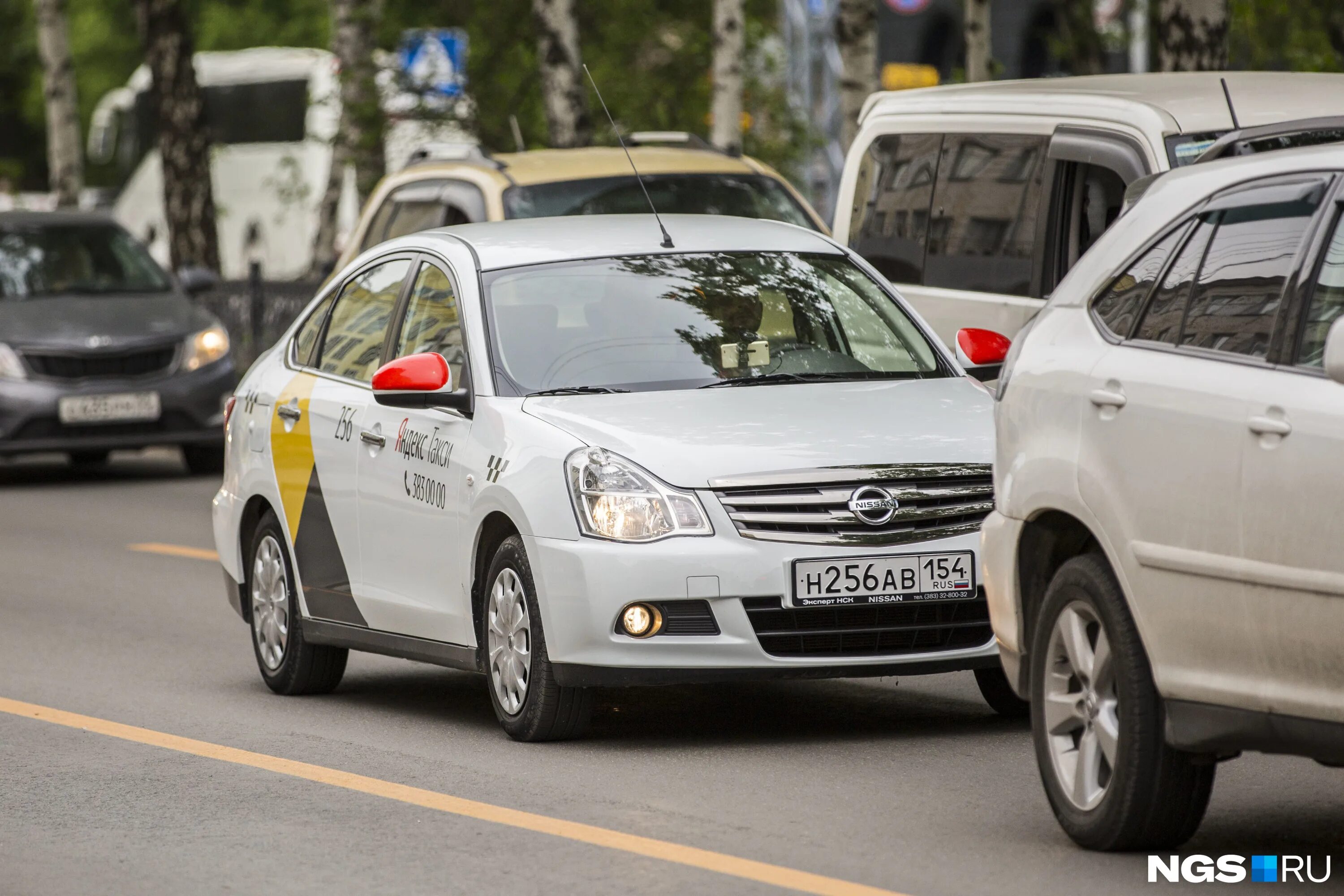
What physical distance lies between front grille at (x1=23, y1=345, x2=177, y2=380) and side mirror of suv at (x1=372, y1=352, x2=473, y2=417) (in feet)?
34.8

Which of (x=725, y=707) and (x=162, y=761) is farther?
(x=725, y=707)

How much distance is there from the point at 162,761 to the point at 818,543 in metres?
2.19

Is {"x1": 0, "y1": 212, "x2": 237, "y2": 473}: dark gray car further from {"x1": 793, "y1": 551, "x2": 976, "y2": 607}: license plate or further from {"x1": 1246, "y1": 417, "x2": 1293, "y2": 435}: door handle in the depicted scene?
{"x1": 1246, "y1": 417, "x2": 1293, "y2": 435}: door handle

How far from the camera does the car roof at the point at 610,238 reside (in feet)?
30.2

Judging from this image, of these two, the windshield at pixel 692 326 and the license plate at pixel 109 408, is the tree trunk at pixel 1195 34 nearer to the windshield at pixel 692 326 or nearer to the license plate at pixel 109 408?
the windshield at pixel 692 326

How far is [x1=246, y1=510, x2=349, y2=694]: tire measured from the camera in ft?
32.3

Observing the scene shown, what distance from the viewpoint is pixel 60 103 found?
34.7m

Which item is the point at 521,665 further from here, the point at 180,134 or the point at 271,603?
the point at 180,134

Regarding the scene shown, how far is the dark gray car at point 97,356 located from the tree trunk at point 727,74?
5.23 m

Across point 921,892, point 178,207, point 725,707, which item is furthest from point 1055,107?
point 178,207

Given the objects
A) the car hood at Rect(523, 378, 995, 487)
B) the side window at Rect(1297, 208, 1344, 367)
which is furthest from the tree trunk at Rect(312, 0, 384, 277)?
the side window at Rect(1297, 208, 1344, 367)

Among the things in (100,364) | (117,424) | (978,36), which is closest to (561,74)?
(978,36)

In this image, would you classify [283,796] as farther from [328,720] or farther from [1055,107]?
[1055,107]

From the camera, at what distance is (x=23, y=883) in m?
6.54
